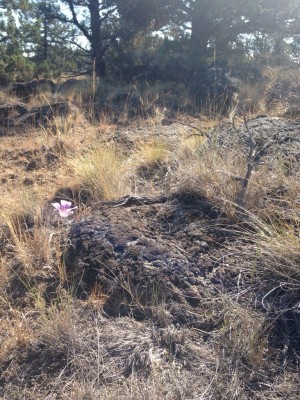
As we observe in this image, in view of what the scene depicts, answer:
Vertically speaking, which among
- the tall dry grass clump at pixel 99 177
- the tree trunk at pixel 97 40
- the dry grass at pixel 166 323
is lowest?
the dry grass at pixel 166 323

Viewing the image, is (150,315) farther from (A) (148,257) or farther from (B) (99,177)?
(B) (99,177)

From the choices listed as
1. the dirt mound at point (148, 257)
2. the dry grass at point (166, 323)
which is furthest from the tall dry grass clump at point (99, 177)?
the dirt mound at point (148, 257)

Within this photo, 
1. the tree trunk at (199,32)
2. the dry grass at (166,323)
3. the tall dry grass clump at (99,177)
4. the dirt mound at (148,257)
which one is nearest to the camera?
the dry grass at (166,323)

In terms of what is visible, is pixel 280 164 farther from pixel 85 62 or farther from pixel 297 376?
pixel 85 62

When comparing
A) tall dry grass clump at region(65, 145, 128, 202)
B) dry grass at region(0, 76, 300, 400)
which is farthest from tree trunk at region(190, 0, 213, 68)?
dry grass at region(0, 76, 300, 400)

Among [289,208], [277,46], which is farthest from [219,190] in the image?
[277,46]

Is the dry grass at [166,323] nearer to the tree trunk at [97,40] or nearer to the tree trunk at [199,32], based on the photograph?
the tree trunk at [199,32]

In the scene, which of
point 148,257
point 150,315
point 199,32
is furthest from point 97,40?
point 150,315

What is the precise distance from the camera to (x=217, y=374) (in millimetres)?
1810

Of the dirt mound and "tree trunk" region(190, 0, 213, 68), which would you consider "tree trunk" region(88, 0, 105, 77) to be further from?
the dirt mound

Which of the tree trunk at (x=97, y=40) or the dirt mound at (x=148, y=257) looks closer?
the dirt mound at (x=148, y=257)

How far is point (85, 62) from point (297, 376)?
11183mm

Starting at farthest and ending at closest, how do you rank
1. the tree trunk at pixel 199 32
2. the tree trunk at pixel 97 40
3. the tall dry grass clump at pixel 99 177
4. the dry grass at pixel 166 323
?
the tree trunk at pixel 97 40, the tree trunk at pixel 199 32, the tall dry grass clump at pixel 99 177, the dry grass at pixel 166 323

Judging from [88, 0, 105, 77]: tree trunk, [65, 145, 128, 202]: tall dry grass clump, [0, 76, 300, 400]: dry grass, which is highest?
[88, 0, 105, 77]: tree trunk
